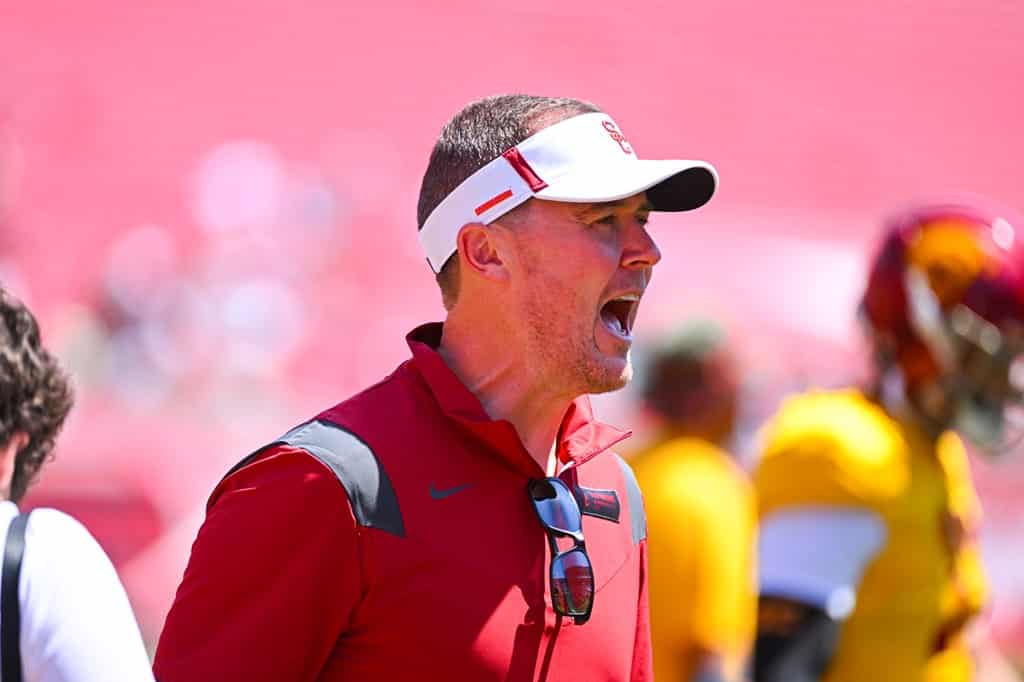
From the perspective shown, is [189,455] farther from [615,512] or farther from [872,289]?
[615,512]

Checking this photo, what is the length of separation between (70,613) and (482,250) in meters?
0.81

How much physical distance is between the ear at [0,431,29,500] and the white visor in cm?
66

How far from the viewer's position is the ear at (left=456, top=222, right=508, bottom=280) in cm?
217

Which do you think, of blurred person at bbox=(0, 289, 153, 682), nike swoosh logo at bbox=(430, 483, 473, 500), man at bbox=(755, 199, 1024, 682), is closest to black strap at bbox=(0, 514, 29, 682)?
blurred person at bbox=(0, 289, 153, 682)

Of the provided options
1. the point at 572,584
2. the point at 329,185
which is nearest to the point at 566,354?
the point at 572,584

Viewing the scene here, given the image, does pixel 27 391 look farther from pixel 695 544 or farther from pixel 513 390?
pixel 695 544

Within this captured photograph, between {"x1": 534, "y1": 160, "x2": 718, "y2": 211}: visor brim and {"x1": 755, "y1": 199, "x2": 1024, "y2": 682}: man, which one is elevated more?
{"x1": 534, "y1": 160, "x2": 718, "y2": 211}: visor brim

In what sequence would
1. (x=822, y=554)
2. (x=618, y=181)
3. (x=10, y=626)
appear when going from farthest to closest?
1. (x=822, y=554)
2. (x=618, y=181)
3. (x=10, y=626)

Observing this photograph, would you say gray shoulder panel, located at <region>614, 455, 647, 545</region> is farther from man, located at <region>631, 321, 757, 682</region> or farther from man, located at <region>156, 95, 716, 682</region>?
man, located at <region>631, 321, 757, 682</region>

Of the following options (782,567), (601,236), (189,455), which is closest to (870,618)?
(782,567)

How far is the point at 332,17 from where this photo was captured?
830cm

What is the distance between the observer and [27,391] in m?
2.02

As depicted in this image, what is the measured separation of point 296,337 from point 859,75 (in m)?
5.07

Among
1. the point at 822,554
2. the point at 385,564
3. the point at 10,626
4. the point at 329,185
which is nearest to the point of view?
the point at 10,626
